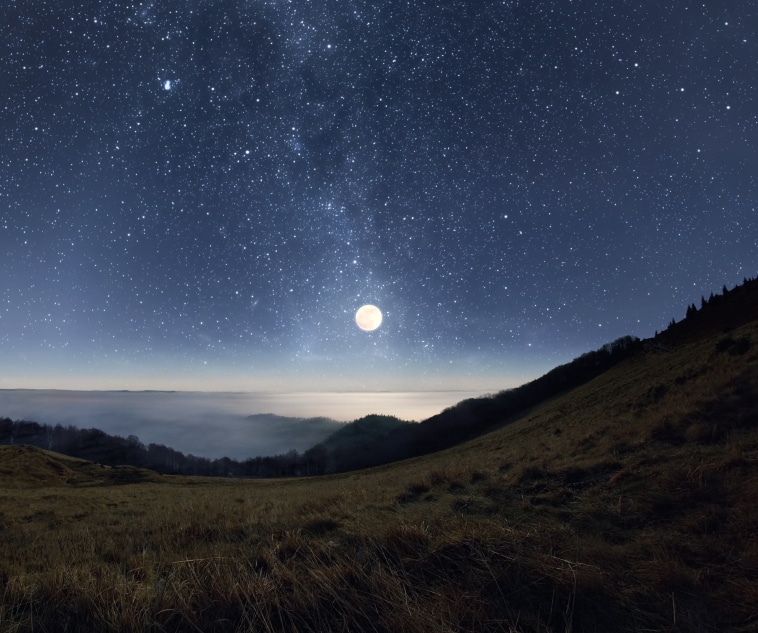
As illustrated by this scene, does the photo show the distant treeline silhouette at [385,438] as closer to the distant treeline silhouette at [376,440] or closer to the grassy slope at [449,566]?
the distant treeline silhouette at [376,440]

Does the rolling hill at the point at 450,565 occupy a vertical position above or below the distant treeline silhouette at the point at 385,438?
above

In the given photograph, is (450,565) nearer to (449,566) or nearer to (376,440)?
(449,566)

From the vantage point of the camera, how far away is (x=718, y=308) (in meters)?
37.0

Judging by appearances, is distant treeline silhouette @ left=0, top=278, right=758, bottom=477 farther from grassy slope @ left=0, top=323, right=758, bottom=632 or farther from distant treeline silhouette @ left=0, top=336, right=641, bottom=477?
grassy slope @ left=0, top=323, right=758, bottom=632

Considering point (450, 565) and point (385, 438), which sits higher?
point (450, 565)

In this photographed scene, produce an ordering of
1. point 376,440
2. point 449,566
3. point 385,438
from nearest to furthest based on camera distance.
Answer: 1. point 449,566
2. point 385,438
3. point 376,440

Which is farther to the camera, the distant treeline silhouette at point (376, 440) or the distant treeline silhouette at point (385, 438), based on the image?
the distant treeline silhouette at point (376, 440)

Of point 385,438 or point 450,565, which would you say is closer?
point 450,565

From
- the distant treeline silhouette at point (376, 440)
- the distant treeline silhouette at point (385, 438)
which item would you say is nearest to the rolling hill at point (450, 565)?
the distant treeline silhouette at point (385, 438)

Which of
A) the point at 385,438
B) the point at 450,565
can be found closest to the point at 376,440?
the point at 385,438

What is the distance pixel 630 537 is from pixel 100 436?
635 ft

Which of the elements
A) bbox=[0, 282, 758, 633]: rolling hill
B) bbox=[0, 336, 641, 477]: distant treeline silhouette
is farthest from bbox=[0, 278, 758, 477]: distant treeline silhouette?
bbox=[0, 282, 758, 633]: rolling hill

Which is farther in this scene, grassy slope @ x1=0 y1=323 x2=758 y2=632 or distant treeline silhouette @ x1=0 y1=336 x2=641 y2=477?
distant treeline silhouette @ x1=0 y1=336 x2=641 y2=477

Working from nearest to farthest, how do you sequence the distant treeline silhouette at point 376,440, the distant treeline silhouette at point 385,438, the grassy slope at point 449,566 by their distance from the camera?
the grassy slope at point 449,566, the distant treeline silhouette at point 385,438, the distant treeline silhouette at point 376,440
